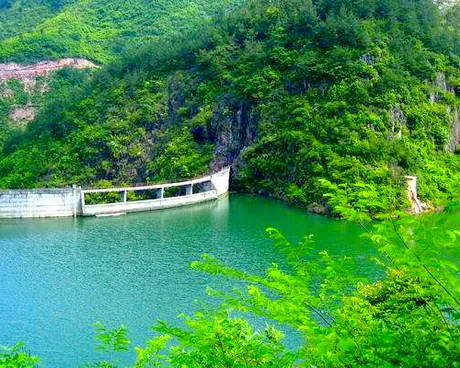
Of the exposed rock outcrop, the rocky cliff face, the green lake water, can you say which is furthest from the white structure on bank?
the exposed rock outcrop

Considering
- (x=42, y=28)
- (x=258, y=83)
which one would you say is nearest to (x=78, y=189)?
(x=258, y=83)

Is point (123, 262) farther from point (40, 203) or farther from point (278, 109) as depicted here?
point (278, 109)

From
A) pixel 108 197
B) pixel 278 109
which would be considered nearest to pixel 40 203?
pixel 108 197

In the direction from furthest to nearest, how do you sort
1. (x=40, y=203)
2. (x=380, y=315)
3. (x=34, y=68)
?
(x=34, y=68), (x=40, y=203), (x=380, y=315)

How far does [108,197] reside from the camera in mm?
40906

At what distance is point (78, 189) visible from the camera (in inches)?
1502

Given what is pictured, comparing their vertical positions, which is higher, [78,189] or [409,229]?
[409,229]

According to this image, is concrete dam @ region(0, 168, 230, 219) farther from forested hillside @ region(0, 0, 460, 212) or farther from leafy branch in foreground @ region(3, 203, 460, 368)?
leafy branch in foreground @ region(3, 203, 460, 368)

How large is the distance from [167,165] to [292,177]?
29.0ft

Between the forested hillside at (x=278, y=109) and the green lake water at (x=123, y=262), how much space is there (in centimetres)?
430

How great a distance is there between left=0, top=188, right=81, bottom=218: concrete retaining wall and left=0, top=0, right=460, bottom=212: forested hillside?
21.8 ft

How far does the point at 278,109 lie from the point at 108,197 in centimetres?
1238

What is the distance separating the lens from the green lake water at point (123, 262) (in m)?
20.6

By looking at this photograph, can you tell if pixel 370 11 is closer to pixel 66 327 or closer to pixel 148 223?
pixel 148 223
